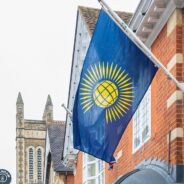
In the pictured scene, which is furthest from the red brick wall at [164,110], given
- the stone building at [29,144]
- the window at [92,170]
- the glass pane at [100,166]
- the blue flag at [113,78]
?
the stone building at [29,144]

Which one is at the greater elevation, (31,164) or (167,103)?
(31,164)

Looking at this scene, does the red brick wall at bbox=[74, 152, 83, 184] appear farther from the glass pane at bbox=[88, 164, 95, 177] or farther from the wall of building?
the wall of building

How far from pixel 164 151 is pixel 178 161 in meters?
0.93

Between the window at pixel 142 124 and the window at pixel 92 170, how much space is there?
202 inches

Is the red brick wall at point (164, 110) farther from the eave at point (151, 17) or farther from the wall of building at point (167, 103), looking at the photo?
the eave at point (151, 17)

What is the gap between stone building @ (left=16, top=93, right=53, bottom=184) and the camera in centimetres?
12031

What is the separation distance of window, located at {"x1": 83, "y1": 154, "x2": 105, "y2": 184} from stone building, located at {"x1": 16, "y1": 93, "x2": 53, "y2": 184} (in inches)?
3728

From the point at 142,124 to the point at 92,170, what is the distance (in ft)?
23.6

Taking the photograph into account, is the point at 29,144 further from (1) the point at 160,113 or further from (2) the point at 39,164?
(1) the point at 160,113

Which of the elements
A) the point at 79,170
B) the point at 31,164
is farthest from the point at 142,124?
the point at 31,164

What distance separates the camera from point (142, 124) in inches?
671

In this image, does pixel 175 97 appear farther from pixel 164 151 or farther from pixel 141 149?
pixel 141 149

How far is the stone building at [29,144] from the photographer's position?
120 m

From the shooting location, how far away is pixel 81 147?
589 inches
